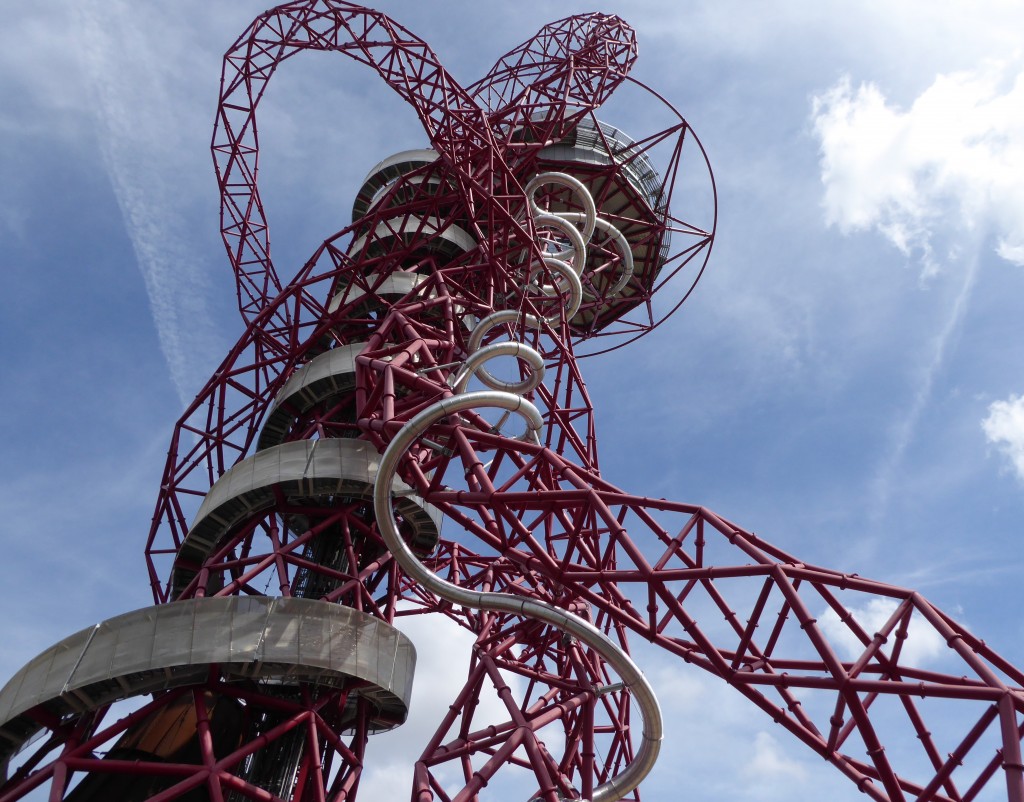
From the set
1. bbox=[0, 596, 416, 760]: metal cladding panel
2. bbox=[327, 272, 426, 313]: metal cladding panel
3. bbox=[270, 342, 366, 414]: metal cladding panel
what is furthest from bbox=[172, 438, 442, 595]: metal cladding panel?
bbox=[327, 272, 426, 313]: metal cladding panel

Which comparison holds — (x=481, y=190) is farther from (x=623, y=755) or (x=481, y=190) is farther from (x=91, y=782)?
Result: (x=91, y=782)

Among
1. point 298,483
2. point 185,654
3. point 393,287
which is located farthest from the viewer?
point 393,287

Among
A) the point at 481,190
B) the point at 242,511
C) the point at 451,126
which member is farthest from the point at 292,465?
the point at 451,126

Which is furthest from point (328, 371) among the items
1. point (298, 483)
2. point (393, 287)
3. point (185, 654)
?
point (185, 654)

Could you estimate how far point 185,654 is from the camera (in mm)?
20297

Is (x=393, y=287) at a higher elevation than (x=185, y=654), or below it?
higher

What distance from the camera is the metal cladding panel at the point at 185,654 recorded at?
2027 cm

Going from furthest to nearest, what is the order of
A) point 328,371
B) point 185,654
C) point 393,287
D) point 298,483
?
point 393,287 → point 328,371 → point 298,483 → point 185,654

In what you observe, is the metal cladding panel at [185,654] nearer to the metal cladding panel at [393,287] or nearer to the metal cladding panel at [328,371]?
the metal cladding panel at [328,371]

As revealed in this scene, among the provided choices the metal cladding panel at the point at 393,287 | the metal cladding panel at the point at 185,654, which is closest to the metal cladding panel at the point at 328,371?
the metal cladding panel at the point at 393,287

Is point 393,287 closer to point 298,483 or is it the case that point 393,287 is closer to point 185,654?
point 298,483

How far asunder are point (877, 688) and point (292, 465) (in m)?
16.5

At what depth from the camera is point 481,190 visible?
30453 millimetres

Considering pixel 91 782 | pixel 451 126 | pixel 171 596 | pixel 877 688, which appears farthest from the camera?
pixel 451 126
